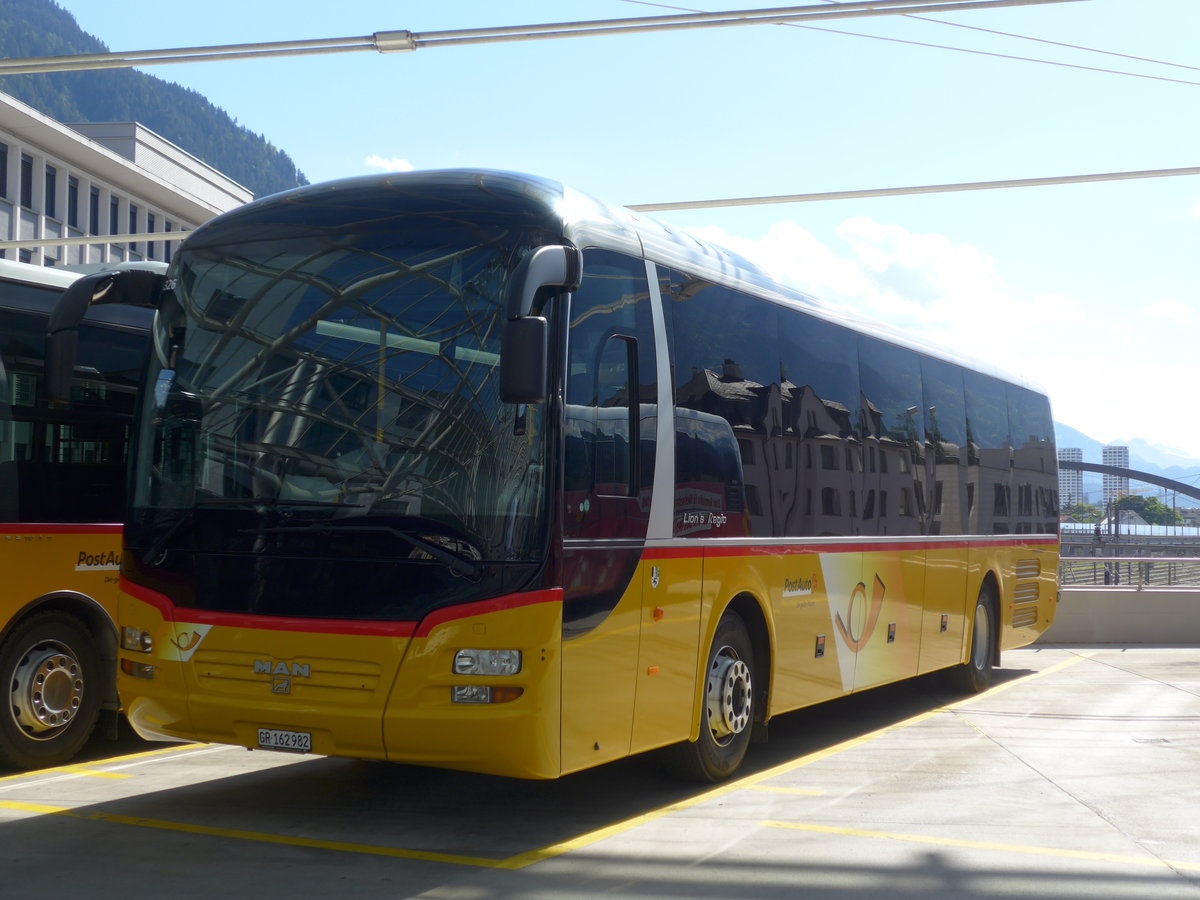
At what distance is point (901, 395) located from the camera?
12.6 metres

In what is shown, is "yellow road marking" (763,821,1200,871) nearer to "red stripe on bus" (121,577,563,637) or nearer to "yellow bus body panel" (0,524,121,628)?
"red stripe on bus" (121,577,563,637)

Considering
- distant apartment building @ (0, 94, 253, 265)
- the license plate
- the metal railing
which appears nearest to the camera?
the license plate

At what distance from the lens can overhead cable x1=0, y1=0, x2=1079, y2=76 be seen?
10422mm

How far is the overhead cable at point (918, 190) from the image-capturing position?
49.0 ft

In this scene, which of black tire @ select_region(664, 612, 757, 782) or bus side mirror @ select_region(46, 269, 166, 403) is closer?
bus side mirror @ select_region(46, 269, 166, 403)

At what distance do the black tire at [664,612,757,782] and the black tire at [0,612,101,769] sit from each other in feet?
13.1

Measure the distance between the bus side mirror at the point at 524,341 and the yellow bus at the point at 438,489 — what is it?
0.04 feet

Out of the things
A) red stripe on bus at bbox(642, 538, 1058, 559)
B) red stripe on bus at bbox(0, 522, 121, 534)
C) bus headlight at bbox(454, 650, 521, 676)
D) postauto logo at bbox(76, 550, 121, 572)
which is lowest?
bus headlight at bbox(454, 650, 521, 676)

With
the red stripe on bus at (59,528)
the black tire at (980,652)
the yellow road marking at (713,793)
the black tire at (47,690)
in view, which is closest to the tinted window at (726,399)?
the yellow road marking at (713,793)

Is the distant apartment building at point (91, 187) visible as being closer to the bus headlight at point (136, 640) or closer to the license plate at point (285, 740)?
the bus headlight at point (136, 640)

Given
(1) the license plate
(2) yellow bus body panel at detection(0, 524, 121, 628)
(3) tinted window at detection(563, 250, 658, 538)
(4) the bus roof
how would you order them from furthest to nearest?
(2) yellow bus body panel at detection(0, 524, 121, 628), (4) the bus roof, (3) tinted window at detection(563, 250, 658, 538), (1) the license plate

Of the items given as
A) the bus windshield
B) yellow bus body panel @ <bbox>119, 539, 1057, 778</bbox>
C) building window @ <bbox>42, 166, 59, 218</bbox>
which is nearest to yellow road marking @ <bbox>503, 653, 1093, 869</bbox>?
yellow bus body panel @ <bbox>119, 539, 1057, 778</bbox>

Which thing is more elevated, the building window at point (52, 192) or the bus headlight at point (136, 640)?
the building window at point (52, 192)

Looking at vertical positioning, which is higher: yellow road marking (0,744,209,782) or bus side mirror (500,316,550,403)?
bus side mirror (500,316,550,403)
